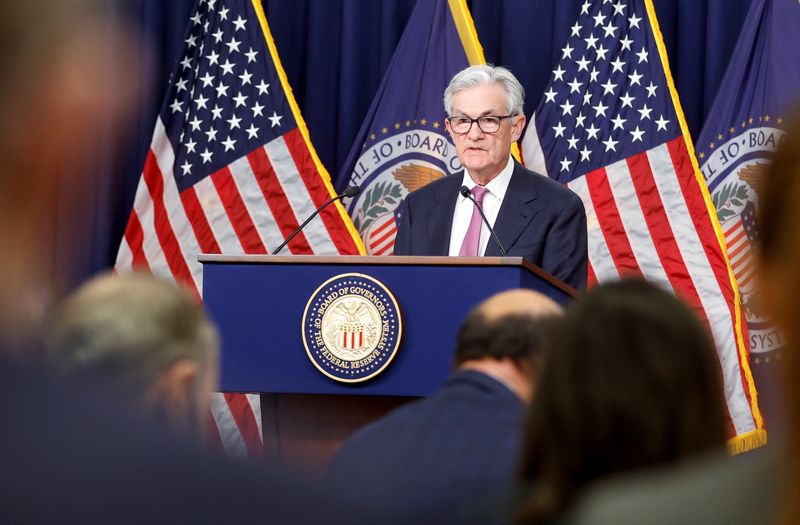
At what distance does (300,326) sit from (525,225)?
1.27 m

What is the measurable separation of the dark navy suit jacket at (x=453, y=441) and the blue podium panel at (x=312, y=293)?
1.34m

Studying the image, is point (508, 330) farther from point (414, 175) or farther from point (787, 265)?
point (414, 175)

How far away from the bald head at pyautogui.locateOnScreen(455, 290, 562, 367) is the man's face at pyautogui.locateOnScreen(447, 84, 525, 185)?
2616 millimetres

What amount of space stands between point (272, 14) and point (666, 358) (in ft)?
21.0

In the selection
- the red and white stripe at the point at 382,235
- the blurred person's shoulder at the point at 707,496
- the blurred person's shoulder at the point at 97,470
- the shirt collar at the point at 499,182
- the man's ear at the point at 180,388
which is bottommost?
the red and white stripe at the point at 382,235

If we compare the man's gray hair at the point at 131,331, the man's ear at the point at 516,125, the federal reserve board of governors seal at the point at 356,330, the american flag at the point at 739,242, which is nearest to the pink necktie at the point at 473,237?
the man's ear at the point at 516,125

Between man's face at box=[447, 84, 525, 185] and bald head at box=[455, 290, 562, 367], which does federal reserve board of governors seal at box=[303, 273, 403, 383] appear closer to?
bald head at box=[455, 290, 562, 367]

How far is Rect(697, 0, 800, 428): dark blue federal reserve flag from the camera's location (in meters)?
6.36

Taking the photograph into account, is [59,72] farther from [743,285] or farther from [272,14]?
[272,14]

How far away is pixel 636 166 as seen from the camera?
6320 mm

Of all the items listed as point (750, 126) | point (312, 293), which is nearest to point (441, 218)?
point (312, 293)

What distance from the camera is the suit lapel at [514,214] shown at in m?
4.61

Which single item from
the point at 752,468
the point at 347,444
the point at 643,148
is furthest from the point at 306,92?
the point at 752,468

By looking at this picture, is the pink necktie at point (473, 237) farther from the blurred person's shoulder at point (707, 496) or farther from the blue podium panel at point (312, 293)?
the blurred person's shoulder at point (707, 496)
